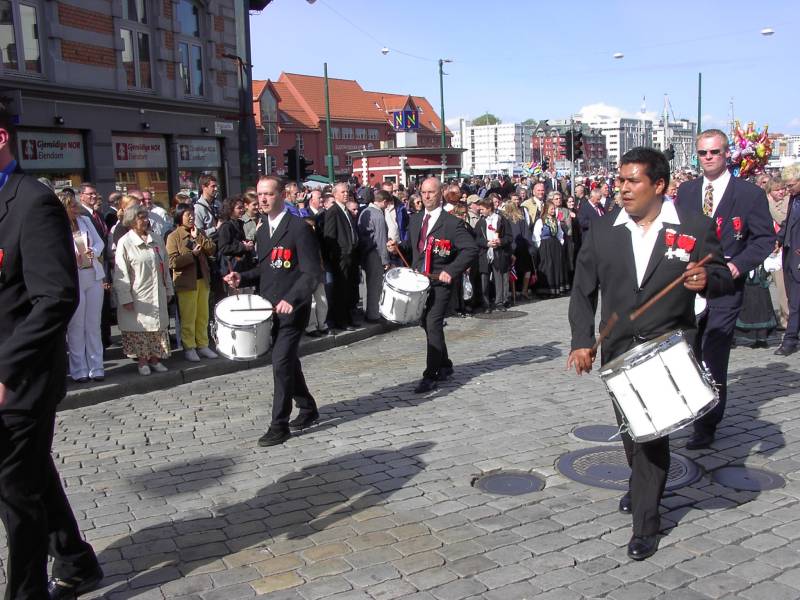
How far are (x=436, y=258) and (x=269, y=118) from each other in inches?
2617

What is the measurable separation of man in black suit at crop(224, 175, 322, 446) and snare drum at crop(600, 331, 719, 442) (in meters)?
3.20

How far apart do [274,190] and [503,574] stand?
149 inches

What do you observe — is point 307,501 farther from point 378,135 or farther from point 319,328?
point 378,135

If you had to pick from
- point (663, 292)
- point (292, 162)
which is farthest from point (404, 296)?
point (292, 162)

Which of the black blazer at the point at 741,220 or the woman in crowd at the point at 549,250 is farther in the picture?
the woman in crowd at the point at 549,250

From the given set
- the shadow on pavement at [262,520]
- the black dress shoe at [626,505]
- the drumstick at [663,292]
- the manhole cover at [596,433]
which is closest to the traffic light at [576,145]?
the manhole cover at [596,433]

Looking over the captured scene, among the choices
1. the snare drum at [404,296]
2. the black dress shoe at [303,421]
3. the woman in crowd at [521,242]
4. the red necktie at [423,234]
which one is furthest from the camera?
the woman in crowd at [521,242]

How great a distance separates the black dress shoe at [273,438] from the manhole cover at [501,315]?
6.69 m

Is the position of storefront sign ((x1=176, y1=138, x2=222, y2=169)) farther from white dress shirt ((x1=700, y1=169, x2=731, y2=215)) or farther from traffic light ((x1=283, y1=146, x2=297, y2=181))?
white dress shirt ((x1=700, y1=169, x2=731, y2=215))

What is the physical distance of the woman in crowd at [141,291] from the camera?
8.53 m

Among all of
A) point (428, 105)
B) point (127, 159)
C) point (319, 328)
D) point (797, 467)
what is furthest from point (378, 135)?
point (797, 467)

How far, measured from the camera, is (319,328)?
10.9 metres

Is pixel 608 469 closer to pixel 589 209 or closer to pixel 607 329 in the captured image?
pixel 607 329

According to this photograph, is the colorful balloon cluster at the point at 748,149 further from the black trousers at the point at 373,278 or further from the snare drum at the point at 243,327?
the snare drum at the point at 243,327
